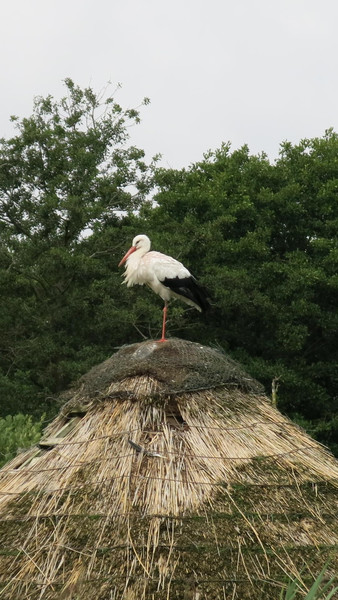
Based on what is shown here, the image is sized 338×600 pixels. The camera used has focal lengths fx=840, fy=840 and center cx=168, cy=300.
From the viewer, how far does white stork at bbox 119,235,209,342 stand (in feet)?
29.7

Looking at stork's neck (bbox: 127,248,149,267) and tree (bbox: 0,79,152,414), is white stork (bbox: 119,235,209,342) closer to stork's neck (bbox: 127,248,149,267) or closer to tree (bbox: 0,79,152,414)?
stork's neck (bbox: 127,248,149,267)

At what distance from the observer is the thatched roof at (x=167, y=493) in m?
5.94

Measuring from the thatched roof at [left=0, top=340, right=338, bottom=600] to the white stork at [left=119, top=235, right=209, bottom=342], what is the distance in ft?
3.94

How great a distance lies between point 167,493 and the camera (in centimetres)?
636

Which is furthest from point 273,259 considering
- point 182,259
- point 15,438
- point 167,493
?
point 167,493

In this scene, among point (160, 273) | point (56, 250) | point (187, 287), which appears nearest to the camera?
point (160, 273)

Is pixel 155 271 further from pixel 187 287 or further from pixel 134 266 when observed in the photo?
pixel 187 287

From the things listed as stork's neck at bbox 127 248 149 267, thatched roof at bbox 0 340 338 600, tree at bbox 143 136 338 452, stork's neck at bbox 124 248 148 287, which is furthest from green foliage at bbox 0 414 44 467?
tree at bbox 143 136 338 452

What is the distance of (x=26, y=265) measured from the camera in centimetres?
2208

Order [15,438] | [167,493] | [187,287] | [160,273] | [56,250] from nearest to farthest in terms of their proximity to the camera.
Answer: [167,493]
[160,273]
[187,287]
[15,438]
[56,250]

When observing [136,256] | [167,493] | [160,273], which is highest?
[136,256]

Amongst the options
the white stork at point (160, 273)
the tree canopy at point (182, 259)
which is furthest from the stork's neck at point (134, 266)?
the tree canopy at point (182, 259)

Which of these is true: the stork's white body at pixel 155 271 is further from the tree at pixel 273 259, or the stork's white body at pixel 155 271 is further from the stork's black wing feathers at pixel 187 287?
the tree at pixel 273 259

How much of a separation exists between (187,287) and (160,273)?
14.4 inches
